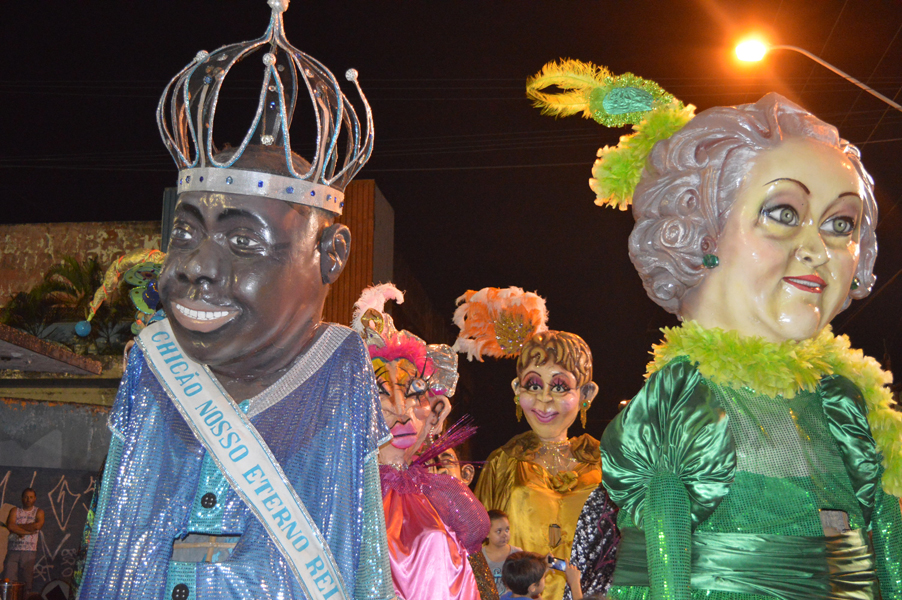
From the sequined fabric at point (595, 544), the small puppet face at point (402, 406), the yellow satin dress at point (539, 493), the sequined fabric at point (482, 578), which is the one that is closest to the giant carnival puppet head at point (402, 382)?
the small puppet face at point (402, 406)

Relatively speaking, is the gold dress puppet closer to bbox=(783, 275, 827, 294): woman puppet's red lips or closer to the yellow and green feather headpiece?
the yellow and green feather headpiece

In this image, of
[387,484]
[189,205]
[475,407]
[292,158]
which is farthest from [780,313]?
[475,407]

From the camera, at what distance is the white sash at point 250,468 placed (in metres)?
2.33

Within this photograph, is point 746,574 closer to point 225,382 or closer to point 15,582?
point 225,382

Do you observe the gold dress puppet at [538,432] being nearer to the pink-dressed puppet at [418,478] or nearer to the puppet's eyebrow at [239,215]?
the pink-dressed puppet at [418,478]

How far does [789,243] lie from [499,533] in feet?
10.2

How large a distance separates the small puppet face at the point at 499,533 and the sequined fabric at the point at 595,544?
1.84 m

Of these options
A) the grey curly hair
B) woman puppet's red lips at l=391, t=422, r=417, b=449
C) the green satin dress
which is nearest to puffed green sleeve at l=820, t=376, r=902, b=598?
the green satin dress

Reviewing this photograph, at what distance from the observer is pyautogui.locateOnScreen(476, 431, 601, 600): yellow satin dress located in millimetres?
5234

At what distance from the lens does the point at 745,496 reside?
7.66 feet

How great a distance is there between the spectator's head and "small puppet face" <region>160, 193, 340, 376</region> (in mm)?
2505

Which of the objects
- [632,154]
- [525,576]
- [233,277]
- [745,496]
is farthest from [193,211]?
[525,576]

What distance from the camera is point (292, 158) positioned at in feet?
8.66

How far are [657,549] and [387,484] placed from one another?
78.1 inches
